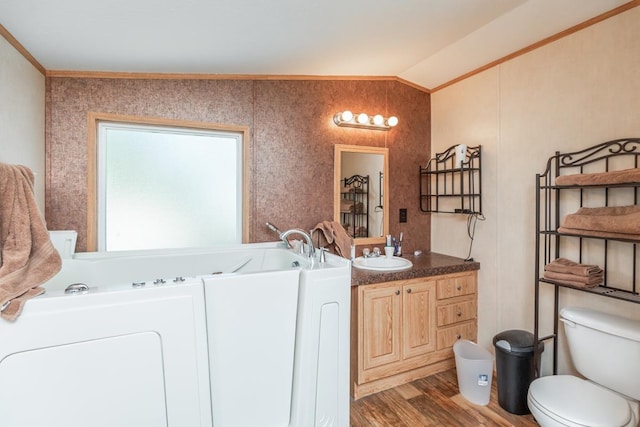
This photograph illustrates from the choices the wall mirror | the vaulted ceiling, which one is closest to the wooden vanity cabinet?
the wall mirror

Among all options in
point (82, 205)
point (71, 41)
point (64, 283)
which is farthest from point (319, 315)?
point (71, 41)

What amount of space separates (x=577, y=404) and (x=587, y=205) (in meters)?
1.07

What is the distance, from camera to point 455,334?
2471 mm

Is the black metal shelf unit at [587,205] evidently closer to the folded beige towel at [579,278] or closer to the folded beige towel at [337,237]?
the folded beige towel at [579,278]

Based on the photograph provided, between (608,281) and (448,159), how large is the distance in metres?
1.38

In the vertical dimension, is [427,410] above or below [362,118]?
below

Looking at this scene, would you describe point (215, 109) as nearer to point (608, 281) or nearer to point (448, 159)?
point (448, 159)

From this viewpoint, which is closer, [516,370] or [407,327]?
[516,370]

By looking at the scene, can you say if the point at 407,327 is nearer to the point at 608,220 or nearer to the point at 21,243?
the point at 608,220

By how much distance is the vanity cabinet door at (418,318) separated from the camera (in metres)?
2.25

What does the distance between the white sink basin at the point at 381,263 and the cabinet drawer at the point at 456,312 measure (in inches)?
16.0

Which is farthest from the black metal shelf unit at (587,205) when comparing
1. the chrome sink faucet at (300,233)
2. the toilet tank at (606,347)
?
the chrome sink faucet at (300,233)

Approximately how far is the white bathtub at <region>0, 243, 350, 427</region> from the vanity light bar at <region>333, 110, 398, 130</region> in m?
1.26

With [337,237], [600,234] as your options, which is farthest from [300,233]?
[600,234]
